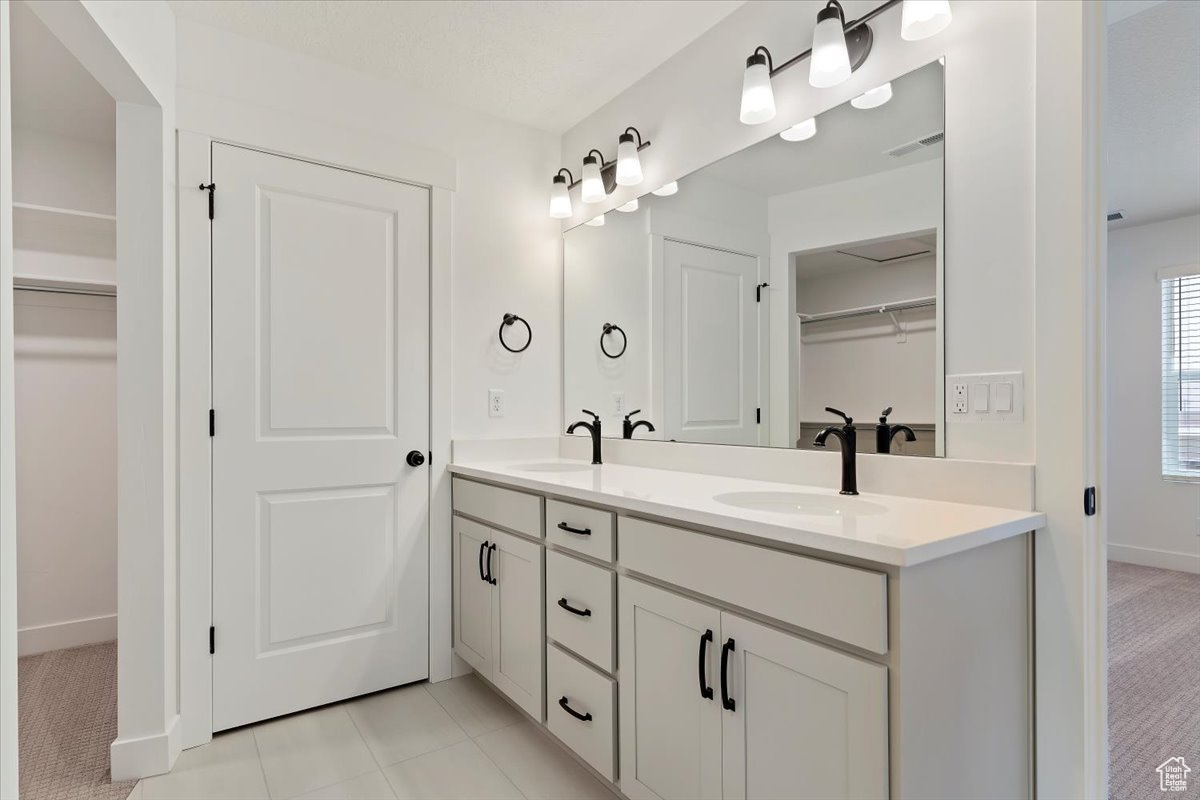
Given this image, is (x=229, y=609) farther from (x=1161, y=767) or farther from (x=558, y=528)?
(x=1161, y=767)

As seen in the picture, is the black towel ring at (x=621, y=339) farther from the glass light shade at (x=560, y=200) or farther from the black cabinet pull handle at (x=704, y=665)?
the black cabinet pull handle at (x=704, y=665)

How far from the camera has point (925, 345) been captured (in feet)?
5.28

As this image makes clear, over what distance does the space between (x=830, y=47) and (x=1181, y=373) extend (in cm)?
442

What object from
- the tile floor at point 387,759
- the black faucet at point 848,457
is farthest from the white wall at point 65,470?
the black faucet at point 848,457

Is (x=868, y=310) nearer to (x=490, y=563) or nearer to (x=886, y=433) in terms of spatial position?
(x=886, y=433)

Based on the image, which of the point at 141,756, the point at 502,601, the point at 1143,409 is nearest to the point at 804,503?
the point at 502,601

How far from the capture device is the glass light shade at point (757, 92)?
1.87 metres

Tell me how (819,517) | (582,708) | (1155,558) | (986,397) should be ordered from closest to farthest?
(819,517) → (986,397) → (582,708) → (1155,558)

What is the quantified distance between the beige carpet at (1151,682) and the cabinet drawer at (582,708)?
4.81ft

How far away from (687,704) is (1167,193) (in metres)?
4.50

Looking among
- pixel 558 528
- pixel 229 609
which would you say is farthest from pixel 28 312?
pixel 558 528

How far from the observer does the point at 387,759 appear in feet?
6.53

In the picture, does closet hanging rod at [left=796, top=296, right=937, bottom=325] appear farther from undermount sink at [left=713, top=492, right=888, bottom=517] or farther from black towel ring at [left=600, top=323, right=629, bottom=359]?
black towel ring at [left=600, top=323, right=629, bottom=359]

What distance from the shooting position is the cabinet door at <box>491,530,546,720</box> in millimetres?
1965
